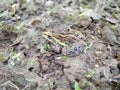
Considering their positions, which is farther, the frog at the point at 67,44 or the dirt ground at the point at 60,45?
the frog at the point at 67,44

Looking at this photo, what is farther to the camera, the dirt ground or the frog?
the frog

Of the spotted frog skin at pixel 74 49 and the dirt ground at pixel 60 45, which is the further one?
the spotted frog skin at pixel 74 49

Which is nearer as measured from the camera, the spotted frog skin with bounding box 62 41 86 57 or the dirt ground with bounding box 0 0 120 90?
the dirt ground with bounding box 0 0 120 90

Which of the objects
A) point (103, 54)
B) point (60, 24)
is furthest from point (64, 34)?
point (103, 54)

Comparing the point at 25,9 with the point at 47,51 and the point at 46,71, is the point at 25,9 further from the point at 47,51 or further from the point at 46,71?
the point at 46,71
